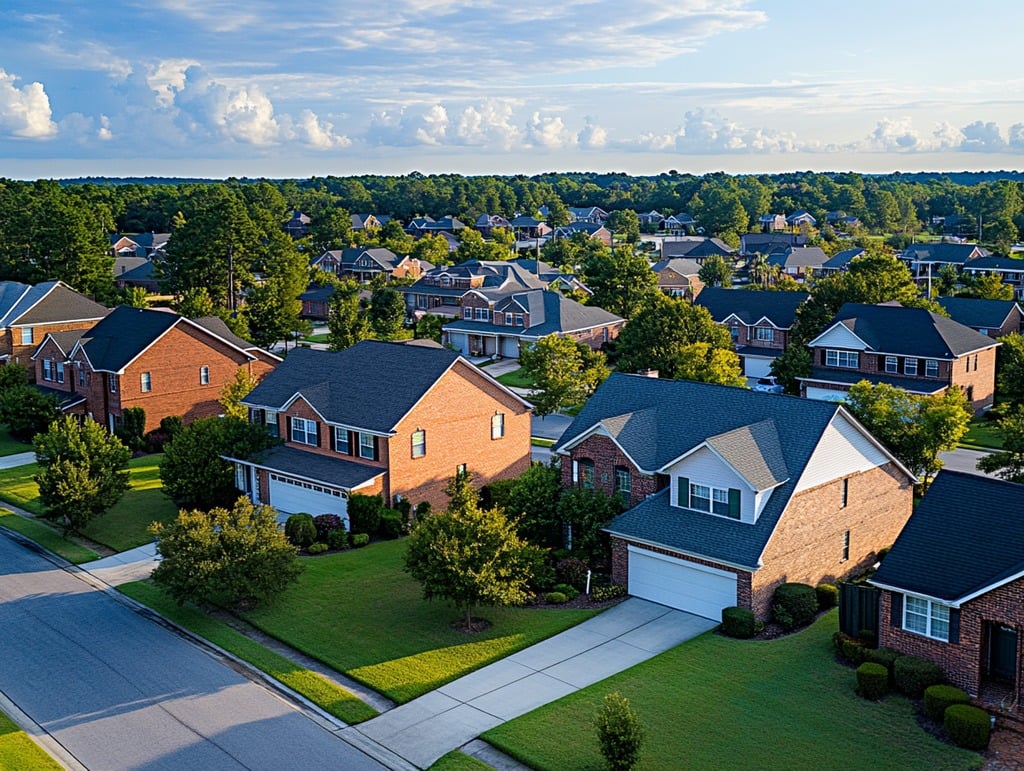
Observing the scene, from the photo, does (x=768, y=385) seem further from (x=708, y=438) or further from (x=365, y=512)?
(x=708, y=438)

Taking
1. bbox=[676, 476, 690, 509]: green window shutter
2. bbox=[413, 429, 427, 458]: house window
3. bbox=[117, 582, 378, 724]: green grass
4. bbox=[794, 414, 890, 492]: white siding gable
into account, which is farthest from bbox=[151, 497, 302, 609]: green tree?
bbox=[794, 414, 890, 492]: white siding gable

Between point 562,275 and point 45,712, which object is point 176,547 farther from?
point 562,275

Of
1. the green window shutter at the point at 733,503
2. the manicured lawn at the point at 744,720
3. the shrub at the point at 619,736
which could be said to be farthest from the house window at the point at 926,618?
the shrub at the point at 619,736

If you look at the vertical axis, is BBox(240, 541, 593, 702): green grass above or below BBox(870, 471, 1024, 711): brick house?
below

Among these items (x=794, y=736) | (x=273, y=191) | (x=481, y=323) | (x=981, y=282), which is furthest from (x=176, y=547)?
(x=273, y=191)

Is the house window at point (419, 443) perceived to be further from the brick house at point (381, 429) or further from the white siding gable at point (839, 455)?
the white siding gable at point (839, 455)

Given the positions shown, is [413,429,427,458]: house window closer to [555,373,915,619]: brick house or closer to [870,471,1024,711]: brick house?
[555,373,915,619]: brick house
